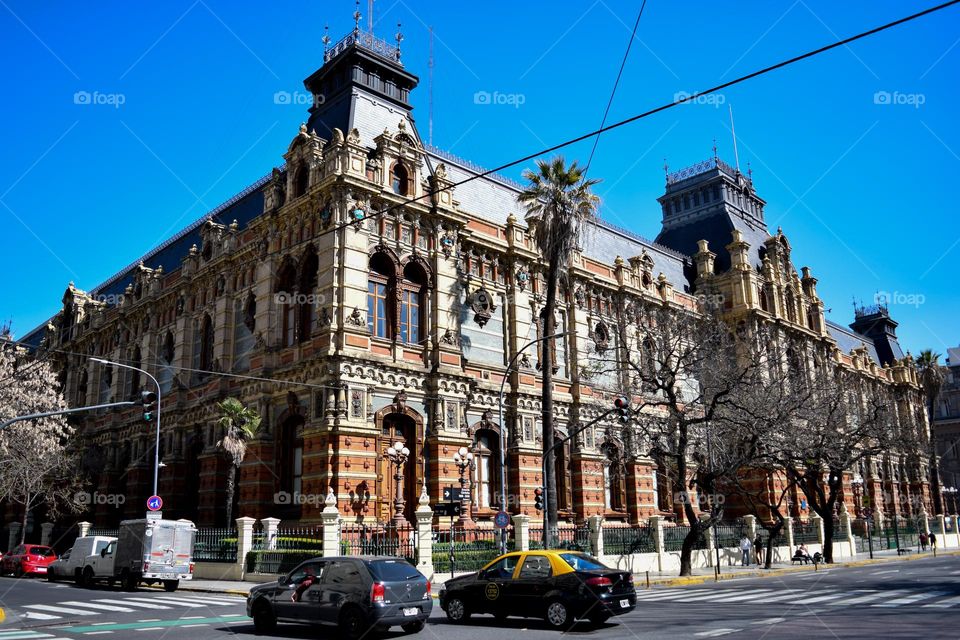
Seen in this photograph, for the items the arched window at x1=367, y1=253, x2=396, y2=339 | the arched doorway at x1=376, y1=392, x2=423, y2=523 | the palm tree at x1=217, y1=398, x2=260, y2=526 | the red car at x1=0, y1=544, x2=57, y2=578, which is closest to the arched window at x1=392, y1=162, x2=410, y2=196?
the arched window at x1=367, y1=253, x2=396, y2=339

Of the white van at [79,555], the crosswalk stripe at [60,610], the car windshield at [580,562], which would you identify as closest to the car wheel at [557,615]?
the car windshield at [580,562]

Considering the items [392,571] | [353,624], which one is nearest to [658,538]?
[392,571]

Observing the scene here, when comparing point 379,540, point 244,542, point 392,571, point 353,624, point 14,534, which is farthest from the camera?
point 14,534

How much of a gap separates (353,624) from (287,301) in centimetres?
2360

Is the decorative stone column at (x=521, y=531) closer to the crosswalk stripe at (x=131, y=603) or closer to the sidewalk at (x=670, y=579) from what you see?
the sidewalk at (x=670, y=579)

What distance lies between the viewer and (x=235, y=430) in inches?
1283

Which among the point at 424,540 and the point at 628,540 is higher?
the point at 424,540

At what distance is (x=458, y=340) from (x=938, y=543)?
44106mm

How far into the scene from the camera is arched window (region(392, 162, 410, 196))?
36312mm

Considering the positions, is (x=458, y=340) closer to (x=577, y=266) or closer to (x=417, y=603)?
(x=577, y=266)

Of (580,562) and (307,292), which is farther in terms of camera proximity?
(307,292)

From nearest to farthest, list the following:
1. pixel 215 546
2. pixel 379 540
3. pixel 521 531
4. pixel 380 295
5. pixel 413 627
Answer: pixel 413 627, pixel 379 540, pixel 521 531, pixel 215 546, pixel 380 295

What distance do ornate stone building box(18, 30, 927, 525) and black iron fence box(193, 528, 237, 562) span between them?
2112mm

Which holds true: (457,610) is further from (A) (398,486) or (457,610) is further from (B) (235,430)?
(B) (235,430)
